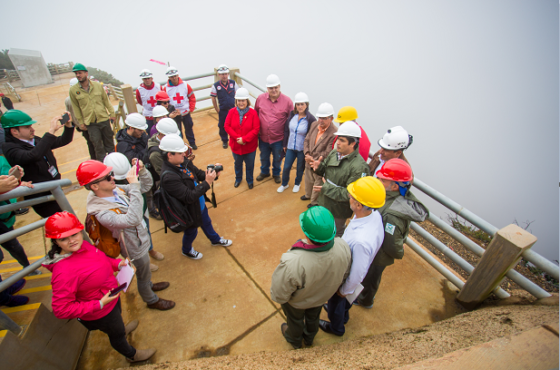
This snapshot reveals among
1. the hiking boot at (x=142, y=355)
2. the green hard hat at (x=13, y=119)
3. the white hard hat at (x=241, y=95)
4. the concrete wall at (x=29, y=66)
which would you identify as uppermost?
the white hard hat at (x=241, y=95)

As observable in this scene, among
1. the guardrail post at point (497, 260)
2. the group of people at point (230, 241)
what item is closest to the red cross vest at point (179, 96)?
the group of people at point (230, 241)

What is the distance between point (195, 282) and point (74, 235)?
5.21 feet

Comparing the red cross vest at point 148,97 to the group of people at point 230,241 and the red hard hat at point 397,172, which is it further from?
the red hard hat at point 397,172

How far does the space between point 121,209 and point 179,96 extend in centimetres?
387

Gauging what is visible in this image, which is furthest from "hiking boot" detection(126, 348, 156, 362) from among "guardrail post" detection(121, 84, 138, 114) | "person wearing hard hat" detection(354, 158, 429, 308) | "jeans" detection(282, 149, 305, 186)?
"guardrail post" detection(121, 84, 138, 114)

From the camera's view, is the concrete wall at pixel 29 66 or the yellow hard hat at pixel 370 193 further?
the concrete wall at pixel 29 66

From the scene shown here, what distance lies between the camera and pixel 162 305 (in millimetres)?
2730

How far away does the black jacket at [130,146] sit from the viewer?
10.9ft

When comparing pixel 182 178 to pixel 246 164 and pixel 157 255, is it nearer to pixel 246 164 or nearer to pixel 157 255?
pixel 157 255

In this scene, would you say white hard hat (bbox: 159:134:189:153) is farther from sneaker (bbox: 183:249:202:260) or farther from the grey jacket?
sneaker (bbox: 183:249:202:260)

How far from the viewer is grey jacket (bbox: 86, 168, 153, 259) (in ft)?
6.85

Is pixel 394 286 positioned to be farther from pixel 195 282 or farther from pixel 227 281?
pixel 195 282

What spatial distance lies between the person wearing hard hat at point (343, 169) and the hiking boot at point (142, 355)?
226 centimetres

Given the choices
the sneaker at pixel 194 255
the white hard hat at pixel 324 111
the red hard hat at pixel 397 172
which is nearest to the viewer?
the red hard hat at pixel 397 172
